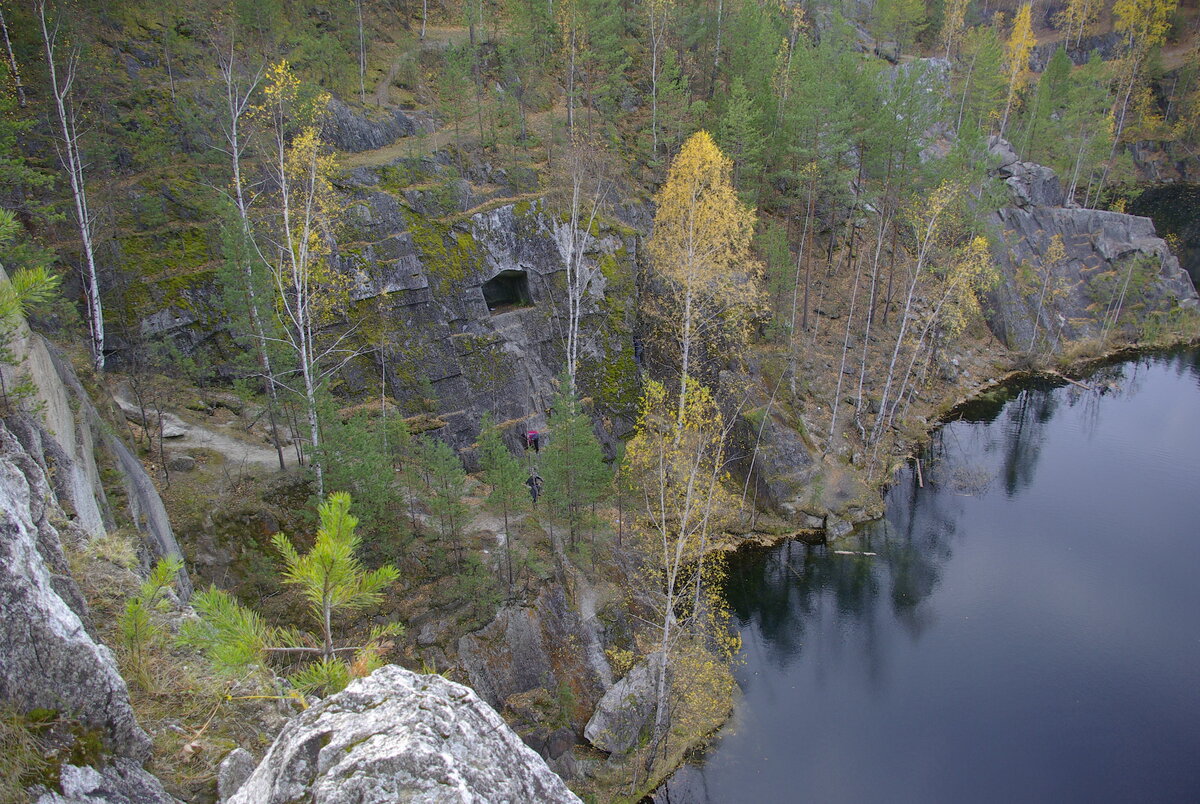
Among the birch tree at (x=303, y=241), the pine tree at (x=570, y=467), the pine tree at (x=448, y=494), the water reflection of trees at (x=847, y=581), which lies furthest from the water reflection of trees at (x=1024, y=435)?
the birch tree at (x=303, y=241)

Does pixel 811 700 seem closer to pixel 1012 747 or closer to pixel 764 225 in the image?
pixel 1012 747

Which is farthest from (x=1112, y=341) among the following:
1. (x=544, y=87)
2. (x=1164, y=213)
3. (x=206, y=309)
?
(x=206, y=309)

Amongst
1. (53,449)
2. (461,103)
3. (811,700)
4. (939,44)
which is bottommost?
(811,700)

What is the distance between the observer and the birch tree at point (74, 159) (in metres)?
17.2

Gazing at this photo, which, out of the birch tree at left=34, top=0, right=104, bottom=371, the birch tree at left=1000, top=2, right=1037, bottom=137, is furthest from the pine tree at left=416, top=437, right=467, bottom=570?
the birch tree at left=1000, top=2, right=1037, bottom=137

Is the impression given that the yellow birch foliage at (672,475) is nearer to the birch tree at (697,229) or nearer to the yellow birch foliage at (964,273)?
the birch tree at (697,229)

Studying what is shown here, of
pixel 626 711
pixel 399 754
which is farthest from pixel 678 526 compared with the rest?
pixel 399 754

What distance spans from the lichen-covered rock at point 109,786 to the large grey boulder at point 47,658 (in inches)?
4.8

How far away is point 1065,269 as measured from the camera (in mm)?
43125

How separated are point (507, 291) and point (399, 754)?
82.2 feet

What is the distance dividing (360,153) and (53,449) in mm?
20947

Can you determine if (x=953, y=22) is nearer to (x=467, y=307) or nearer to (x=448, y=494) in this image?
(x=467, y=307)

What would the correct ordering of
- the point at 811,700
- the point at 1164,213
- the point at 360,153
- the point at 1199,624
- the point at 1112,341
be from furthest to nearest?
1. the point at 1164,213
2. the point at 1112,341
3. the point at 360,153
4. the point at 1199,624
5. the point at 811,700

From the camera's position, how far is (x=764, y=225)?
110 feet
